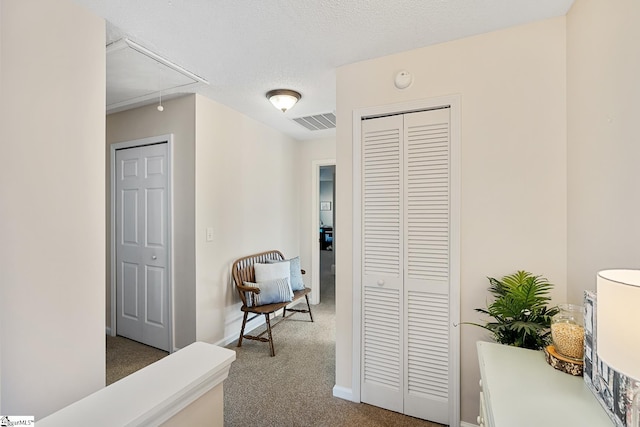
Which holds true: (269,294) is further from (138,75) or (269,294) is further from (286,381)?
(138,75)

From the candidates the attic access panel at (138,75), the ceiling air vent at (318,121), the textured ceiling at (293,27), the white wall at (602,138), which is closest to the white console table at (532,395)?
the white wall at (602,138)

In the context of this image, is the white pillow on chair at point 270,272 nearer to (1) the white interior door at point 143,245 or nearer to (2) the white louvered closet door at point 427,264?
(1) the white interior door at point 143,245

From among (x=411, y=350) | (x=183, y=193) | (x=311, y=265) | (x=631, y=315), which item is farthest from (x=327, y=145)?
(x=631, y=315)

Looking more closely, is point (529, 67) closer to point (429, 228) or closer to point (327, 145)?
point (429, 228)

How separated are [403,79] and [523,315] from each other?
157 centimetres

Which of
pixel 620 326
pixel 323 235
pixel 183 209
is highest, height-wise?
pixel 183 209

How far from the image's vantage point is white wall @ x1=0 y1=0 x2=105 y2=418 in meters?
1.25

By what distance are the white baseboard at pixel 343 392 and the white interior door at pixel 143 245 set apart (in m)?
1.76

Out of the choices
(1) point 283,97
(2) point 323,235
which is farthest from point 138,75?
(2) point 323,235

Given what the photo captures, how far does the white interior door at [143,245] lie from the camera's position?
9.57ft

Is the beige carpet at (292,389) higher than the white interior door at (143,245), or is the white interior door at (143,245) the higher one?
the white interior door at (143,245)

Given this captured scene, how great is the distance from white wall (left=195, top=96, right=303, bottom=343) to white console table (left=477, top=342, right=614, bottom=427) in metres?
2.44

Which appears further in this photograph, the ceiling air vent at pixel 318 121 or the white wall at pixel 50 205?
the ceiling air vent at pixel 318 121

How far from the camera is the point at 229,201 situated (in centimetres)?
→ 316
